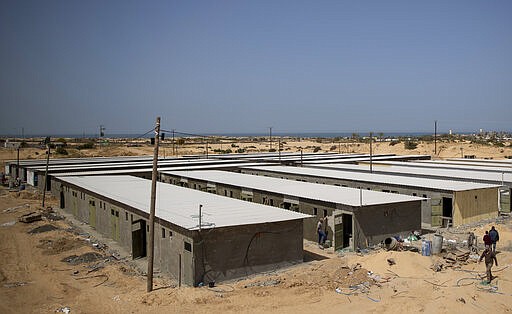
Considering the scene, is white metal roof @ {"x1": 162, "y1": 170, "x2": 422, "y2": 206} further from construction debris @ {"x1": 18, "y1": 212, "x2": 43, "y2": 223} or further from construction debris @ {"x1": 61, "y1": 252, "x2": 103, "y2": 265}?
construction debris @ {"x1": 18, "y1": 212, "x2": 43, "y2": 223}

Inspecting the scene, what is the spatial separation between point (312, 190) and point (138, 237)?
12.3 meters

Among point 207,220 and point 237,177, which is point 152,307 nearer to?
point 207,220

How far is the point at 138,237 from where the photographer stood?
23.4 meters

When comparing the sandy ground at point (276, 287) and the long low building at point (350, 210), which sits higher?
the long low building at point (350, 210)

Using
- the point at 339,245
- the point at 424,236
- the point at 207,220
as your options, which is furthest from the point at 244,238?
the point at 424,236

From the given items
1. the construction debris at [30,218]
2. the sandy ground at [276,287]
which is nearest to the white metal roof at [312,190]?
the sandy ground at [276,287]

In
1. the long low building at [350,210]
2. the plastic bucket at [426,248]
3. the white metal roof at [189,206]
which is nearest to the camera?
the white metal roof at [189,206]

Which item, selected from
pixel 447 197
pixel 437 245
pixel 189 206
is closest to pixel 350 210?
pixel 437 245

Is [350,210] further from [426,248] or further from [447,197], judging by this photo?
[447,197]

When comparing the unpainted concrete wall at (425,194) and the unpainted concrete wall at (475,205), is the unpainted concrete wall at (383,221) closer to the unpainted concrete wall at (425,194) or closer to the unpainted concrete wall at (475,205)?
the unpainted concrete wall at (425,194)

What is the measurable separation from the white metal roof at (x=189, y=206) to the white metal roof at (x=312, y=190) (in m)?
4.39

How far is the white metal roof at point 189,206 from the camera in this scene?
2030cm

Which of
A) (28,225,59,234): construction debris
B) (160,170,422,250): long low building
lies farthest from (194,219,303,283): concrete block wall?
(28,225,59,234): construction debris

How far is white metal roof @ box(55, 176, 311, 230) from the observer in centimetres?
2030
